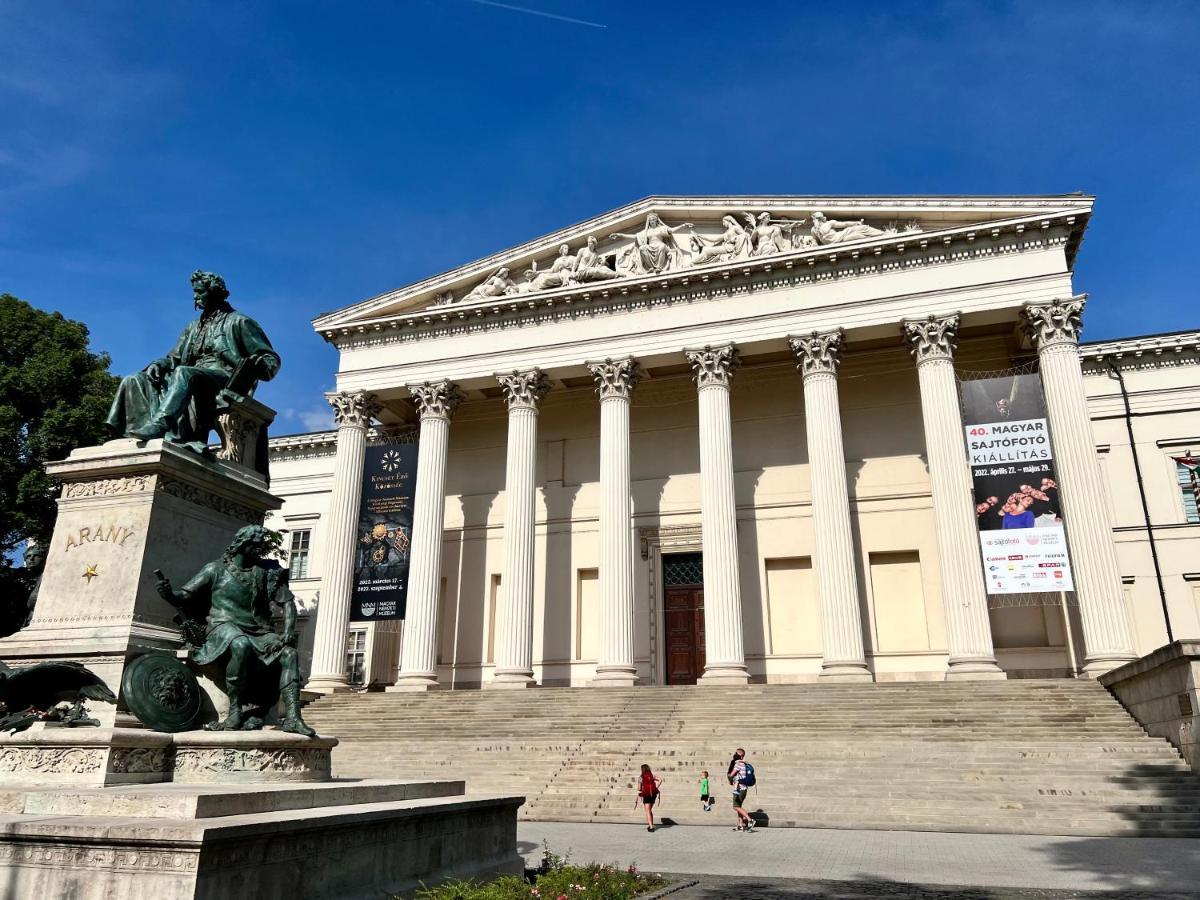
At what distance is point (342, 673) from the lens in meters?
26.0

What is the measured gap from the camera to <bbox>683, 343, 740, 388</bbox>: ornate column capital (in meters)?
25.7

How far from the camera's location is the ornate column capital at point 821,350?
24.8 metres

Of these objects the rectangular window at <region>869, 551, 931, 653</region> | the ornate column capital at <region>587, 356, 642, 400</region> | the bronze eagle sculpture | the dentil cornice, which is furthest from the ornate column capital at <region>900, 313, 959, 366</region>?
the bronze eagle sculpture

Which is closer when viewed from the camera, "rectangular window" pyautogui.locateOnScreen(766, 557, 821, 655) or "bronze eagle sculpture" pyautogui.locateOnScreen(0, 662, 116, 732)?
"bronze eagle sculpture" pyautogui.locateOnScreen(0, 662, 116, 732)

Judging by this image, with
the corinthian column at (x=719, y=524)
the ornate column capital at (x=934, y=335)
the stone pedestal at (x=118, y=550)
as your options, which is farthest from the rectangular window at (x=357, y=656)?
the stone pedestal at (x=118, y=550)

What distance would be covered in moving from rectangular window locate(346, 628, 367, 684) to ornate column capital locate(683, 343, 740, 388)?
49.7 feet

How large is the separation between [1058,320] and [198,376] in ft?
74.1

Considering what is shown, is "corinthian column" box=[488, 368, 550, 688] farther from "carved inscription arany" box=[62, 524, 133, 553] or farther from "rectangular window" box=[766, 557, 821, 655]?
"carved inscription arany" box=[62, 524, 133, 553]

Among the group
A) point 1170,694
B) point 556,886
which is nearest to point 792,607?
point 1170,694

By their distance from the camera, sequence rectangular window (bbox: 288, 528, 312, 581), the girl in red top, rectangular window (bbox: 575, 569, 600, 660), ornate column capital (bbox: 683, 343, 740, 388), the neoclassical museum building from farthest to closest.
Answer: rectangular window (bbox: 288, 528, 312, 581), rectangular window (bbox: 575, 569, 600, 660), ornate column capital (bbox: 683, 343, 740, 388), the neoclassical museum building, the girl in red top

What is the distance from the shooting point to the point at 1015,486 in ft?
71.5

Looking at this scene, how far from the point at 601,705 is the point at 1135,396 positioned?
68.1ft

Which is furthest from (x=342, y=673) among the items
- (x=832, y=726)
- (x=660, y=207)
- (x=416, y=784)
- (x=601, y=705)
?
(x=416, y=784)

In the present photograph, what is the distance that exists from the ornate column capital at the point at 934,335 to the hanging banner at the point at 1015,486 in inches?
60.2
